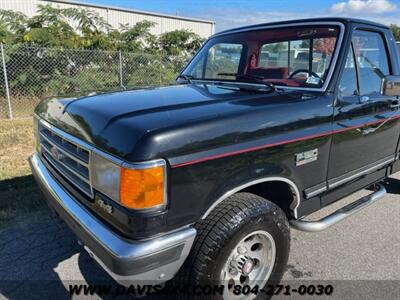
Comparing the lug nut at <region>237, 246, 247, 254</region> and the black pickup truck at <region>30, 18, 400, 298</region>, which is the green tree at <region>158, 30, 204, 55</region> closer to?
the black pickup truck at <region>30, 18, 400, 298</region>

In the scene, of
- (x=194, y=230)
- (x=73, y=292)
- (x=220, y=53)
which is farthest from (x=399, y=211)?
(x=73, y=292)

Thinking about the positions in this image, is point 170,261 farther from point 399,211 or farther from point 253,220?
point 399,211

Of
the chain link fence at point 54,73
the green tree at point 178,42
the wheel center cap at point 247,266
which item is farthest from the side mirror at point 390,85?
the green tree at point 178,42

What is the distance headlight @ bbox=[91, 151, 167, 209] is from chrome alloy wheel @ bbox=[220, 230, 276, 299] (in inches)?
27.4

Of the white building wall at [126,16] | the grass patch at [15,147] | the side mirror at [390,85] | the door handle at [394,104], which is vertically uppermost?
the white building wall at [126,16]

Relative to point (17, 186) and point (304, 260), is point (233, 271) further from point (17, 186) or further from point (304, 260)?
point (17, 186)

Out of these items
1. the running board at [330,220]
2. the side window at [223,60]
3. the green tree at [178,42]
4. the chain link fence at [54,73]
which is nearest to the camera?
the running board at [330,220]

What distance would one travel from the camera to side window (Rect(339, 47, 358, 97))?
3.11 meters

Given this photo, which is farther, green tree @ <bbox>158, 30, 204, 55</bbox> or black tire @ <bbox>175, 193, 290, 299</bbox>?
green tree @ <bbox>158, 30, 204, 55</bbox>

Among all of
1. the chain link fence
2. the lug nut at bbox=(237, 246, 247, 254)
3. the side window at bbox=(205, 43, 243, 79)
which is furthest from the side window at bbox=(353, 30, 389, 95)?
the chain link fence

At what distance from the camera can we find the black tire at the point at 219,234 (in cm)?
225

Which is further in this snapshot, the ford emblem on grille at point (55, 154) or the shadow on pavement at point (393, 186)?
the shadow on pavement at point (393, 186)

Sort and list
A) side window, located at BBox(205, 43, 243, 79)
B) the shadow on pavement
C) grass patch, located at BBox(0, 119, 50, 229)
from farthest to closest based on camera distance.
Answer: the shadow on pavement, grass patch, located at BBox(0, 119, 50, 229), side window, located at BBox(205, 43, 243, 79)

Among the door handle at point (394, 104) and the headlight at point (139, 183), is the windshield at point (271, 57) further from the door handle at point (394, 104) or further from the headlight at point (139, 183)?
the headlight at point (139, 183)
